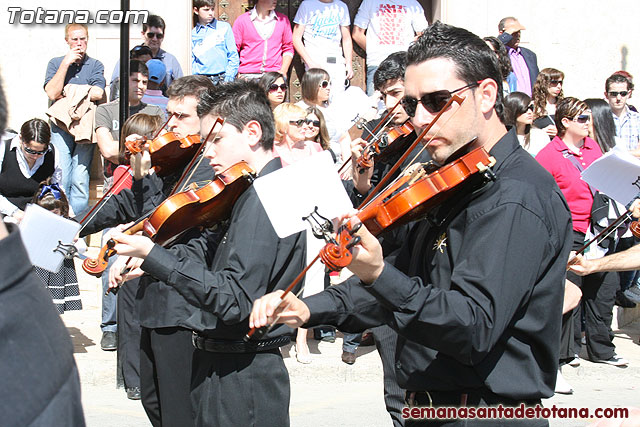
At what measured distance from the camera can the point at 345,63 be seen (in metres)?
9.05

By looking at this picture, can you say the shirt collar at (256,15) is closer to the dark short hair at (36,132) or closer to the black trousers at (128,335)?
the dark short hair at (36,132)

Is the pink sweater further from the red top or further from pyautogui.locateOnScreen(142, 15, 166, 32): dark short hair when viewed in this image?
the red top

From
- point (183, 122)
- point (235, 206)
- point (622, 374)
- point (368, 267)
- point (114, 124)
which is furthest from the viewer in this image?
point (114, 124)

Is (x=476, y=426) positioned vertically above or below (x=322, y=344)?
above

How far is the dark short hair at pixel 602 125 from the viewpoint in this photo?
23.8 ft

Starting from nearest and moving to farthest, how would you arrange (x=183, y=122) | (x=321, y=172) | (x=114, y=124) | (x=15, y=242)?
(x=15, y=242)
(x=321, y=172)
(x=183, y=122)
(x=114, y=124)

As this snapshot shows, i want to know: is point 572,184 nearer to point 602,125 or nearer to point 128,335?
point 602,125

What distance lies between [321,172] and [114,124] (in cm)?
557

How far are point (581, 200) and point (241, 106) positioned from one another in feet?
13.7

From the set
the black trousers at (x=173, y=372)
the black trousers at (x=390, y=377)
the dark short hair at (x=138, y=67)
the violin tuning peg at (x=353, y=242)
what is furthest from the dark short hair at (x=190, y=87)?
the dark short hair at (x=138, y=67)

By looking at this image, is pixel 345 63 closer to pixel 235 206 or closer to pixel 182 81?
pixel 182 81

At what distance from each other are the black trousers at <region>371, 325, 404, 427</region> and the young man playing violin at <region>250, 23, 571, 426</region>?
1.58m

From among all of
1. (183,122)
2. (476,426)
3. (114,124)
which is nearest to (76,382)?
(476,426)

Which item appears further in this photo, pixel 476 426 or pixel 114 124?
pixel 114 124
